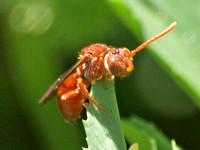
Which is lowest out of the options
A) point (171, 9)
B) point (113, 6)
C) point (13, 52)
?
point (171, 9)

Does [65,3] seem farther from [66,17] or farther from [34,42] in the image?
[34,42]

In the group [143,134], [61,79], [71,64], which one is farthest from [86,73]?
[71,64]

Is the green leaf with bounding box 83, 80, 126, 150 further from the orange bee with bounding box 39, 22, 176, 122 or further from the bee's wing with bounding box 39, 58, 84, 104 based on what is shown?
the bee's wing with bounding box 39, 58, 84, 104

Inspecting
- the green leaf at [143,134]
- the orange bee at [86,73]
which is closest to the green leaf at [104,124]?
the orange bee at [86,73]

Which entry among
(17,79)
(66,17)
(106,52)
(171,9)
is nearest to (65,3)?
(66,17)

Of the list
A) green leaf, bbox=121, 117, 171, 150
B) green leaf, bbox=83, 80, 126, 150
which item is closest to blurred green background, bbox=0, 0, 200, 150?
green leaf, bbox=121, 117, 171, 150

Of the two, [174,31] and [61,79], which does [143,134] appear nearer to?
[61,79]
